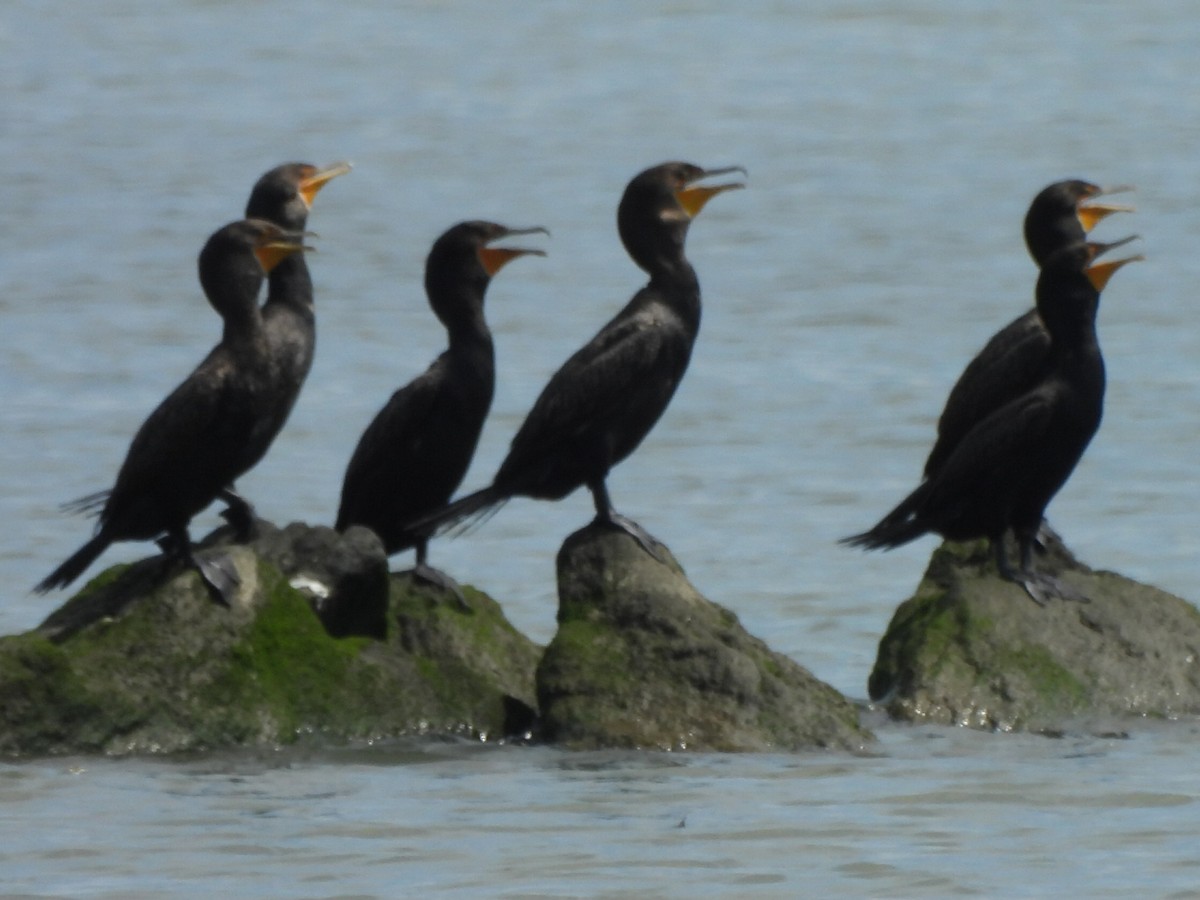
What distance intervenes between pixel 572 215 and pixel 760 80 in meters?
16.0

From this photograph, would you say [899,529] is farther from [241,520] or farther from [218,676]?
[218,676]

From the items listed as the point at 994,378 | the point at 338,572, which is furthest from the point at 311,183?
the point at 994,378

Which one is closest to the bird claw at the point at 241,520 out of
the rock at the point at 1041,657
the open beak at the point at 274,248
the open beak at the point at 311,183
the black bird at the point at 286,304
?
the black bird at the point at 286,304

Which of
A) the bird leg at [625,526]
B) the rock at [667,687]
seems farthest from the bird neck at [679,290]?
the rock at [667,687]

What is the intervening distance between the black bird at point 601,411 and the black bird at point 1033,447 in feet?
3.75

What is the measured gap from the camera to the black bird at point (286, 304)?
10.9 meters

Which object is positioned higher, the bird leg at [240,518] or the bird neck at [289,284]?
the bird neck at [289,284]

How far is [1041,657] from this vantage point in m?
11.2

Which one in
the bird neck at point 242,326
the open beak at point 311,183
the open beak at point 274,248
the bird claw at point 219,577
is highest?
the open beak at point 311,183

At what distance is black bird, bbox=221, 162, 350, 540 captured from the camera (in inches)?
428

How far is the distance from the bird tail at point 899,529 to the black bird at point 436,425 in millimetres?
1616

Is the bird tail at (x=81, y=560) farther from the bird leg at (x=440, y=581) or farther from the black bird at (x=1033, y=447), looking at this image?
the black bird at (x=1033, y=447)

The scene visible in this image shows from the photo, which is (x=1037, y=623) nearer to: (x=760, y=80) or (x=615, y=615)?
(x=615, y=615)

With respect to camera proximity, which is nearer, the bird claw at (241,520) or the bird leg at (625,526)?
the bird leg at (625,526)
